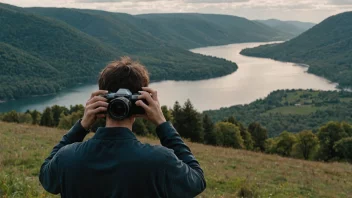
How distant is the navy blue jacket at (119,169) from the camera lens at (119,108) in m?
0.10

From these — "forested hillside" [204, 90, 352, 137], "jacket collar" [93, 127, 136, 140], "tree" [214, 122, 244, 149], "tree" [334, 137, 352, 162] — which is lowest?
"forested hillside" [204, 90, 352, 137]

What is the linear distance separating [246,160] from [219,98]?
104 m

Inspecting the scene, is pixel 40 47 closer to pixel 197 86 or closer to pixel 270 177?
pixel 197 86

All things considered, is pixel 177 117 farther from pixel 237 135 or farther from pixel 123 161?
pixel 123 161

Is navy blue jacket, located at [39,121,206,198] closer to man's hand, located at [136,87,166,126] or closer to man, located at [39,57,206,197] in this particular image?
man, located at [39,57,206,197]

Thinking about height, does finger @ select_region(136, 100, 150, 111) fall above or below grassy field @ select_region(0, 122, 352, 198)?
above

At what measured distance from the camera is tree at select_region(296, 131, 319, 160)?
36.1 metres

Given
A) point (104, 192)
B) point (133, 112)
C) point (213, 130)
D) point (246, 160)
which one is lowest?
point (213, 130)

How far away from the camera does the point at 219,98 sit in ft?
385

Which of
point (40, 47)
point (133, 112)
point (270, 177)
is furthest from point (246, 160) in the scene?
point (40, 47)

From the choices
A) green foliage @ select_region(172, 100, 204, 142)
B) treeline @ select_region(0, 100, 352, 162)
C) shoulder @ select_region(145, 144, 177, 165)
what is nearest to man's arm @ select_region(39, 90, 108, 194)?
shoulder @ select_region(145, 144, 177, 165)

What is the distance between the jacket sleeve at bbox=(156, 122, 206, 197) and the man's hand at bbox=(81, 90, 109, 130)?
0.39m

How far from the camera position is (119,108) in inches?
89.6

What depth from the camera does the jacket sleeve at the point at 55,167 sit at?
7.92ft
